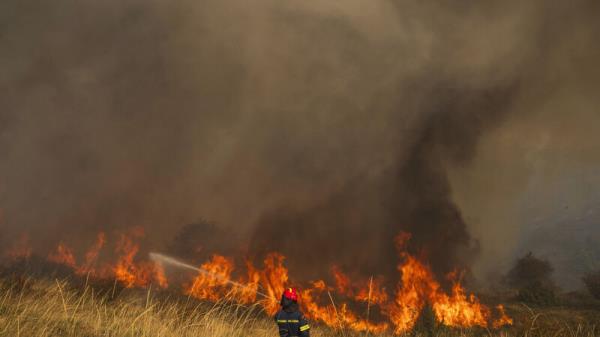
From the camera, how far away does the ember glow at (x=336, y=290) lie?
18.4 m

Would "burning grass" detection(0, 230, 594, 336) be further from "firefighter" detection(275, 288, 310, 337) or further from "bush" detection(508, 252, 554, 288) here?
"bush" detection(508, 252, 554, 288)

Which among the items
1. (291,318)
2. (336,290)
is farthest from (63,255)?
(291,318)

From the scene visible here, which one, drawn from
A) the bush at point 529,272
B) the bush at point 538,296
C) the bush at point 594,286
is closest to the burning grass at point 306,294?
the bush at point 538,296

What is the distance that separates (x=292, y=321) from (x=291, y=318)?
5cm

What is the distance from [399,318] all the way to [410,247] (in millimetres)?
9772

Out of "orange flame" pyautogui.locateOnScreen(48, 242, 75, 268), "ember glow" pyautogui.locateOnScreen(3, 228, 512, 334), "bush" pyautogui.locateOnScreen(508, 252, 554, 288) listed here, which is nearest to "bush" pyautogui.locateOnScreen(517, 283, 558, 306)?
"ember glow" pyautogui.locateOnScreen(3, 228, 512, 334)

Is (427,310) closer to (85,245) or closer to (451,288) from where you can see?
(451,288)

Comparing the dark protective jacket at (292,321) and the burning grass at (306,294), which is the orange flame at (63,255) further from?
the dark protective jacket at (292,321)

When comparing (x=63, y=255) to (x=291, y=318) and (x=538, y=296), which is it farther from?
(x=538, y=296)

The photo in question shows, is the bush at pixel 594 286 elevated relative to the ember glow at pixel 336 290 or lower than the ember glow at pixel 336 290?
elevated

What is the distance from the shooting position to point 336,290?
2620 cm

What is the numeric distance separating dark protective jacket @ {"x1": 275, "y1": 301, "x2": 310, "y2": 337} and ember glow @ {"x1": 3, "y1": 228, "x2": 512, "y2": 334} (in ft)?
29.2

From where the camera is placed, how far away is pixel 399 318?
1902 centimetres

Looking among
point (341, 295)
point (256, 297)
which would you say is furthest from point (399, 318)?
point (256, 297)
